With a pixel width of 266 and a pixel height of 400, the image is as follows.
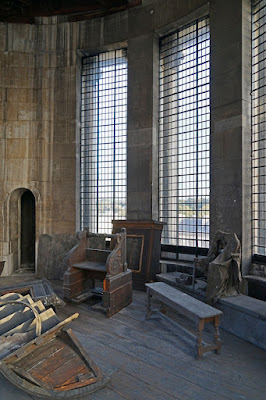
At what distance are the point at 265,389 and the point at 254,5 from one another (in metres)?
8.56

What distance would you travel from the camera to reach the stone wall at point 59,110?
9375 millimetres

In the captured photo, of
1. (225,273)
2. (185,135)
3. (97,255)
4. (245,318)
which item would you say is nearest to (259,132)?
(185,135)

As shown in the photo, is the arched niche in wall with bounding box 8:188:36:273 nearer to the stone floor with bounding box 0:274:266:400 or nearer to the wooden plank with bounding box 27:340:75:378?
the stone floor with bounding box 0:274:266:400

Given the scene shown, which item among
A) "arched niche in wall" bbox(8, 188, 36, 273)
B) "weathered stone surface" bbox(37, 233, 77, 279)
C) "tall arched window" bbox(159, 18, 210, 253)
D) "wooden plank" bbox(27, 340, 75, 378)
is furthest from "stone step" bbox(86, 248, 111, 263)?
"arched niche in wall" bbox(8, 188, 36, 273)

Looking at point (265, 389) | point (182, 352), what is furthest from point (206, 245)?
point (265, 389)

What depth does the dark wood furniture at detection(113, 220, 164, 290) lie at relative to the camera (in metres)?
8.12

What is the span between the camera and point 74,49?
34.0ft

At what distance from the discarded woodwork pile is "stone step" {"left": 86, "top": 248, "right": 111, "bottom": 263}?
3611 mm

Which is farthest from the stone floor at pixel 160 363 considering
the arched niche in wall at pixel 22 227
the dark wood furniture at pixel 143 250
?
the arched niche in wall at pixel 22 227

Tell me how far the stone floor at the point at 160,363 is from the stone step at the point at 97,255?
1607 mm

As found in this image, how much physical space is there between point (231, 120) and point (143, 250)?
14.1ft

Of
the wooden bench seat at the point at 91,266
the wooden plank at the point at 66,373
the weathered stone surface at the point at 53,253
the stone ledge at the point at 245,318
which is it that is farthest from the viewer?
the weathered stone surface at the point at 53,253

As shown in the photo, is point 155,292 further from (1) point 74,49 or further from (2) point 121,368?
(1) point 74,49

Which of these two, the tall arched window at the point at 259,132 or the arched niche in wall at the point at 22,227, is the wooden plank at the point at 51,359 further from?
the arched niche in wall at the point at 22,227
